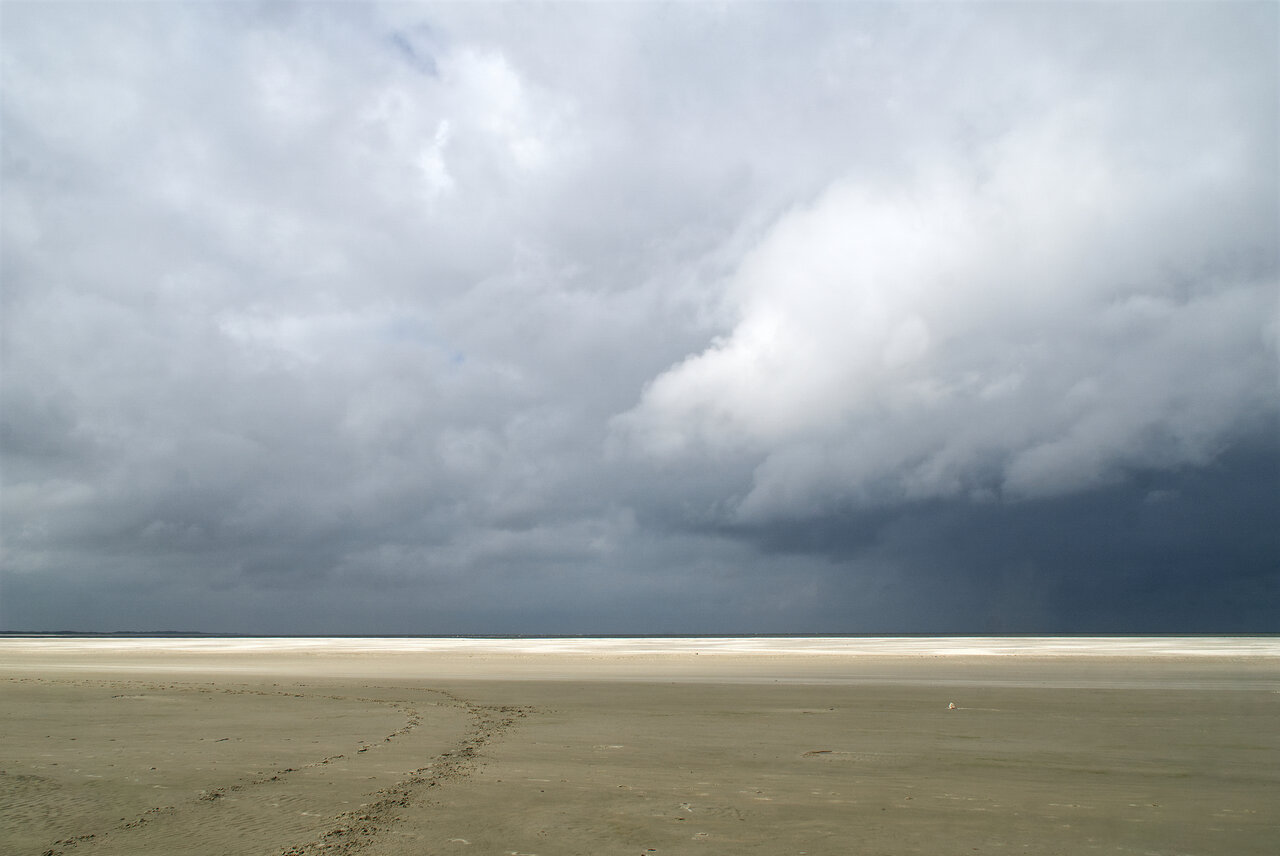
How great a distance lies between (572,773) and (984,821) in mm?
7664

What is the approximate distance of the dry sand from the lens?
36.4 feet

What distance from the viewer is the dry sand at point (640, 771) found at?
11.1 metres

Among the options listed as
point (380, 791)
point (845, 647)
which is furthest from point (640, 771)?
point (845, 647)

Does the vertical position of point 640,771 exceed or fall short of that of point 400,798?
it falls short

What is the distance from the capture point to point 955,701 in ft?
91.5

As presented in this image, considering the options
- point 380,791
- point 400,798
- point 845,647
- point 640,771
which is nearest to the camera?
point 400,798

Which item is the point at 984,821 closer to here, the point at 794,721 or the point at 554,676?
the point at 794,721

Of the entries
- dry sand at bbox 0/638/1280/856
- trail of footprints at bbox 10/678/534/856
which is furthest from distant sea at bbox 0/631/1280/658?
trail of footprints at bbox 10/678/534/856

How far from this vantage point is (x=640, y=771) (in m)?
15.6

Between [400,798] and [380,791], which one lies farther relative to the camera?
[380,791]

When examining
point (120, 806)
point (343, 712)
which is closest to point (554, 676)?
point (343, 712)

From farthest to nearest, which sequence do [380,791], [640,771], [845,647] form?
[845,647] < [640,771] < [380,791]

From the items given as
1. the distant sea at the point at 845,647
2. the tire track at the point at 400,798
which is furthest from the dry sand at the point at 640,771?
the distant sea at the point at 845,647

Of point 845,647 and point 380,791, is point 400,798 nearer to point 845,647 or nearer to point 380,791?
point 380,791
